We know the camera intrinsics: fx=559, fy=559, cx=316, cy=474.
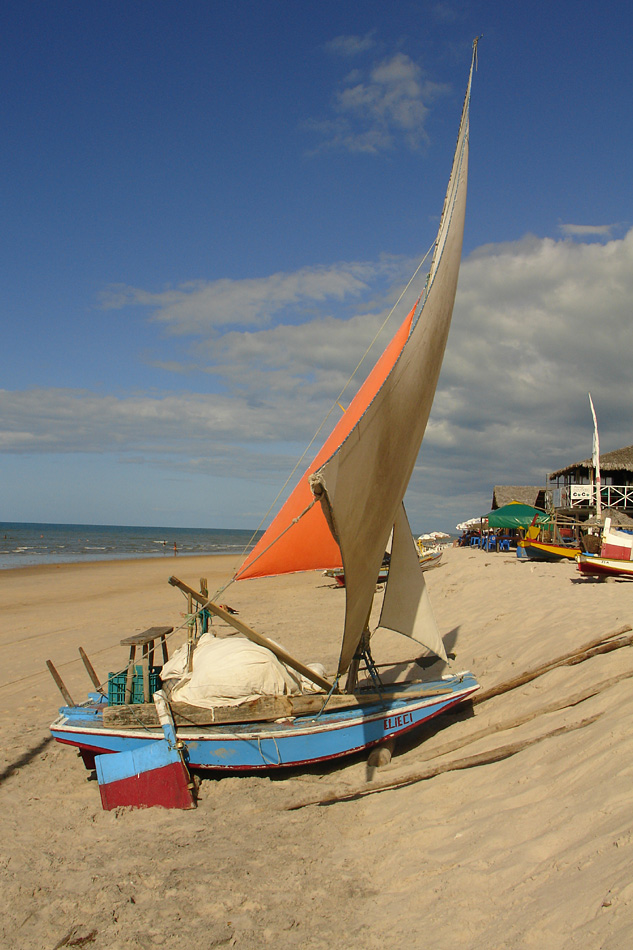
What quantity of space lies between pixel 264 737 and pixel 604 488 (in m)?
29.5

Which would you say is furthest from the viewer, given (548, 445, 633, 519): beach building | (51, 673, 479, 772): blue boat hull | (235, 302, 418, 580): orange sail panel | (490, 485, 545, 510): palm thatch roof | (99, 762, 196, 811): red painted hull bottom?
(490, 485, 545, 510): palm thatch roof

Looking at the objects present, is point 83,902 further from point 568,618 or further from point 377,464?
point 568,618

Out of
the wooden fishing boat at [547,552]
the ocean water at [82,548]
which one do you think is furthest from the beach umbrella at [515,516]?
the ocean water at [82,548]

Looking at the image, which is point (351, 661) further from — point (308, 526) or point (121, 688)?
point (308, 526)

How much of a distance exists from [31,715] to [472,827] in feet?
21.8

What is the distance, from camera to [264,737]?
565 centimetres

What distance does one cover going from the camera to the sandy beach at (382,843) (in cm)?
321

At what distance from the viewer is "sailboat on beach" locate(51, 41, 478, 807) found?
16.1ft

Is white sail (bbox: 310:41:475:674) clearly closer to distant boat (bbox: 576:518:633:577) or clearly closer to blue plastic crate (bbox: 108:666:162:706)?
blue plastic crate (bbox: 108:666:162:706)

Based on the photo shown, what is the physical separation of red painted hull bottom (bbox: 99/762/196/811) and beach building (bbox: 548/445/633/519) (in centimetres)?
2839

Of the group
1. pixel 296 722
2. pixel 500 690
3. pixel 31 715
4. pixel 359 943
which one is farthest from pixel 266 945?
pixel 31 715

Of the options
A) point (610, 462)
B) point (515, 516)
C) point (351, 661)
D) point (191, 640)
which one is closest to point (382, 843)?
point (351, 661)

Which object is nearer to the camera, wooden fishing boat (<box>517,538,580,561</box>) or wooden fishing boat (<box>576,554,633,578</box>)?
wooden fishing boat (<box>576,554,633,578</box>)

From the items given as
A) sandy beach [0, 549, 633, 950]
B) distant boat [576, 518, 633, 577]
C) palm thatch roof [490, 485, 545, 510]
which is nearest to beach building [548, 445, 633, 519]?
palm thatch roof [490, 485, 545, 510]
